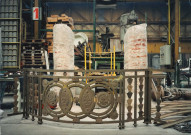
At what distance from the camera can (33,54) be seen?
28.4 ft

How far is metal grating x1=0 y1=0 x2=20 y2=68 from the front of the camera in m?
8.53

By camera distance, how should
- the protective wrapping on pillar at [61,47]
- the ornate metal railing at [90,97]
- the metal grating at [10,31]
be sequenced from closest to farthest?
the ornate metal railing at [90,97]
the protective wrapping on pillar at [61,47]
the metal grating at [10,31]

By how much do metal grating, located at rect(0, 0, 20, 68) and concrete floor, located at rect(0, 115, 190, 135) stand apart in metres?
5.73

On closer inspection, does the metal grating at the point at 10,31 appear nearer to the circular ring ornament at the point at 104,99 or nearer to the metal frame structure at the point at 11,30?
the metal frame structure at the point at 11,30

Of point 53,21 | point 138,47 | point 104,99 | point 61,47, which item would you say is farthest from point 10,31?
point 104,99

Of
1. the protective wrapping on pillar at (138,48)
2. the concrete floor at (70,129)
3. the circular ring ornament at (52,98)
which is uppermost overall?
the protective wrapping on pillar at (138,48)

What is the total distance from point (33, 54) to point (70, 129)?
6.43m

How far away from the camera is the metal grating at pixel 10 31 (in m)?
8.53

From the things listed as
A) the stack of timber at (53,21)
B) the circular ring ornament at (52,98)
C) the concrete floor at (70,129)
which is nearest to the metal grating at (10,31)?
the stack of timber at (53,21)

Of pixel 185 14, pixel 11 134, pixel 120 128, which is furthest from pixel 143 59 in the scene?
pixel 185 14

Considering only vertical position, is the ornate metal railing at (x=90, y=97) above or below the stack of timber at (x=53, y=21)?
below

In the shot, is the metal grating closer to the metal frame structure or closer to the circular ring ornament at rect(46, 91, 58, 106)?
the metal frame structure

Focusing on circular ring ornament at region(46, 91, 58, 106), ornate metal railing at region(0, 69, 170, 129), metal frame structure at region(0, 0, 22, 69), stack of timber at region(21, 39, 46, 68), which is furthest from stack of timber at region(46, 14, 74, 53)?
circular ring ornament at region(46, 91, 58, 106)

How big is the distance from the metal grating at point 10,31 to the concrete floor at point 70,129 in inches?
226
